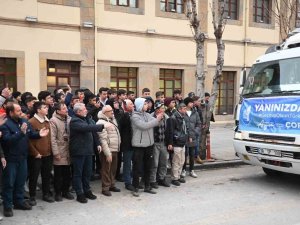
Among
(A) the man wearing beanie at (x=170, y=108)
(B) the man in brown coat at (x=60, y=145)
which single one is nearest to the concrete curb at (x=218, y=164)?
(A) the man wearing beanie at (x=170, y=108)

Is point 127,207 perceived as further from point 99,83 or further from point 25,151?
point 99,83

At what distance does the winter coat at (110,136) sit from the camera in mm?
6715

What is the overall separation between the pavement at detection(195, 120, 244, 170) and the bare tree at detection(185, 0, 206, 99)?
5.76 ft

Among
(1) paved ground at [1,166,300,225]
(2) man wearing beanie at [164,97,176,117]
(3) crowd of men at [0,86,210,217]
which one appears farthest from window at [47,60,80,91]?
(1) paved ground at [1,166,300,225]

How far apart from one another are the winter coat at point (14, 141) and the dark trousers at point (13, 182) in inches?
4.1

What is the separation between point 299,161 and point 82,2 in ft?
34.4

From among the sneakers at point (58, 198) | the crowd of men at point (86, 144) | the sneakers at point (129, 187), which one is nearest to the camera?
the crowd of men at point (86, 144)

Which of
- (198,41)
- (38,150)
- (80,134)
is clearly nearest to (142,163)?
(80,134)

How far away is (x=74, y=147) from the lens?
6.21 meters

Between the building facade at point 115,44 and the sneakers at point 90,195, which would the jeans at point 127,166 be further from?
the building facade at point 115,44

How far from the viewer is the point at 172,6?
650 inches

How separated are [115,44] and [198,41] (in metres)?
6.09

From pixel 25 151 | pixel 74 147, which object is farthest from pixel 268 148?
pixel 25 151

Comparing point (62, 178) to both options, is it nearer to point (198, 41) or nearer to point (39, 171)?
point (39, 171)
